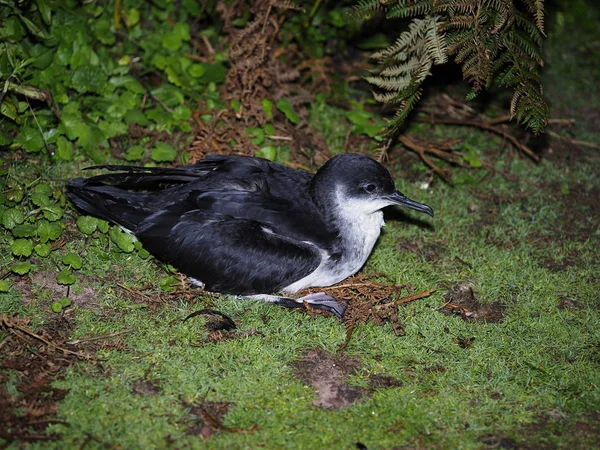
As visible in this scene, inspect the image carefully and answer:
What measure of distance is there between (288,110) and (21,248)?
3003 mm

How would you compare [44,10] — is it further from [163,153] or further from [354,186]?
[354,186]

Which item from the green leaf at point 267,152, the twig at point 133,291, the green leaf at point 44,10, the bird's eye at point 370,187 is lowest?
the twig at point 133,291

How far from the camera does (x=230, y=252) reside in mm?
5488

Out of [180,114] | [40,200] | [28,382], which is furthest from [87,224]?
[180,114]

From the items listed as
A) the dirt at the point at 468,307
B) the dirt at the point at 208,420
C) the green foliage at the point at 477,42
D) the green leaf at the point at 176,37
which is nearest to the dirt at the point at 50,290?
the dirt at the point at 208,420

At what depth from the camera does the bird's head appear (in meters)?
5.78

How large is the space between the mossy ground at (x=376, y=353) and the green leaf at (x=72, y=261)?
0.12 metres

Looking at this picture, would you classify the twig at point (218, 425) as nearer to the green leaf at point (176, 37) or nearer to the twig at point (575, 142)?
the green leaf at point (176, 37)

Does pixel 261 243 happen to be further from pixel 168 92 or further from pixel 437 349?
pixel 168 92

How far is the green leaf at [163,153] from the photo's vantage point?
680 cm

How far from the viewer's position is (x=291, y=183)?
6.03 meters

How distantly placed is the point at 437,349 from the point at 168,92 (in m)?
3.86

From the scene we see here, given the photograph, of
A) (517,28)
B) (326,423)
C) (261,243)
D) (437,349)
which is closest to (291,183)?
(261,243)

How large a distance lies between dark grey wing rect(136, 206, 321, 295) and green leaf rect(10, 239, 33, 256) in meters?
0.90
